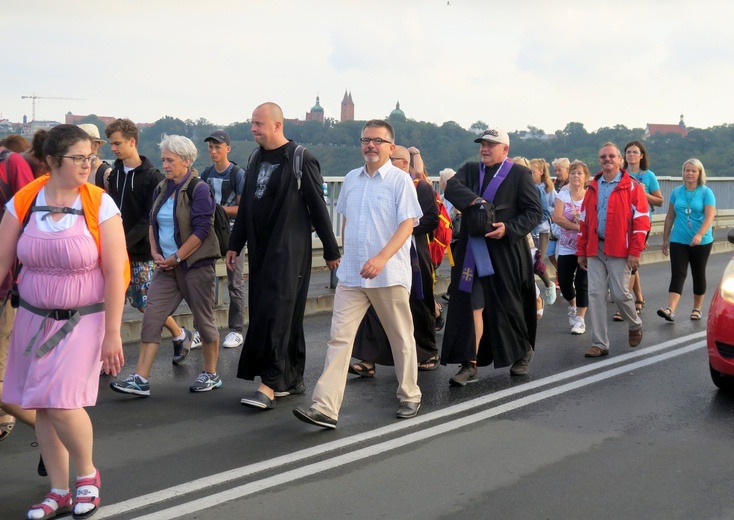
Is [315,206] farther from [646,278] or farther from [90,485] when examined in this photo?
[646,278]

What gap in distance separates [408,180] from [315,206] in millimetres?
741

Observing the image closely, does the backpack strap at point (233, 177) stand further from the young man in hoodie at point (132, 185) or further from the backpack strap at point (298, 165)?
the backpack strap at point (298, 165)

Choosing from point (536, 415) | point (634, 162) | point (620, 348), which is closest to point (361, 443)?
point (536, 415)

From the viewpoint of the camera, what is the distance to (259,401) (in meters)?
7.20

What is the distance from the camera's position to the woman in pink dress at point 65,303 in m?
4.91

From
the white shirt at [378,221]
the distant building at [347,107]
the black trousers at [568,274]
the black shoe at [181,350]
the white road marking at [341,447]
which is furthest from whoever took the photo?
the distant building at [347,107]

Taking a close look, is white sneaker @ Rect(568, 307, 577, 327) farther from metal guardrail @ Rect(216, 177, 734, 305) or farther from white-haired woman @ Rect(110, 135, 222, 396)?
white-haired woman @ Rect(110, 135, 222, 396)

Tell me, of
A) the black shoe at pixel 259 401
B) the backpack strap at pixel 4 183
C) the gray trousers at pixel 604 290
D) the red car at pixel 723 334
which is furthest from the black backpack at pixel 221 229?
the red car at pixel 723 334

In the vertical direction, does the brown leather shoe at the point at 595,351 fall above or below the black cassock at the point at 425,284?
below

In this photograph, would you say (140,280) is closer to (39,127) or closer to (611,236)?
(39,127)

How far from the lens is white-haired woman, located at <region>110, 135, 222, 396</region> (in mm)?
7754

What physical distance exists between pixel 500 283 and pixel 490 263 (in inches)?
7.2

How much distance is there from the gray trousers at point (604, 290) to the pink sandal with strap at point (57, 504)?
5.48 m

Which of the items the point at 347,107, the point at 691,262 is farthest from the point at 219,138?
the point at 347,107
